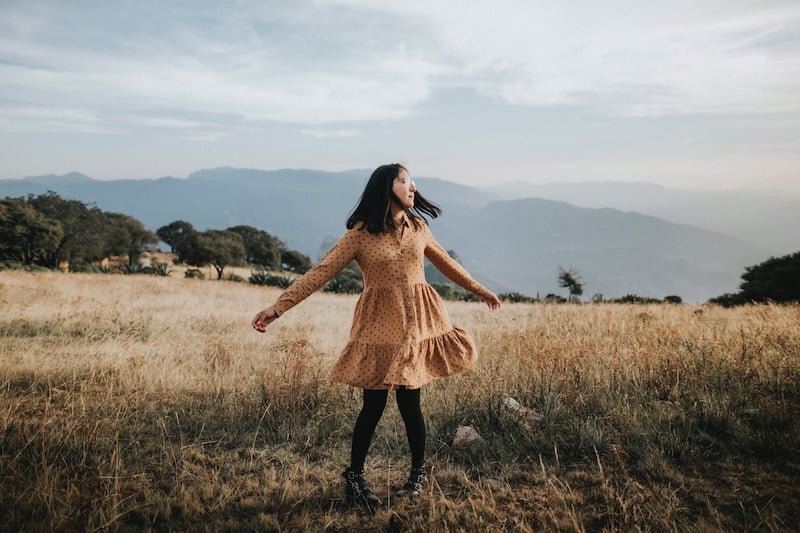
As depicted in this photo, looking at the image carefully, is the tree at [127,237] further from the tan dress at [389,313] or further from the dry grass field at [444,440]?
the tan dress at [389,313]

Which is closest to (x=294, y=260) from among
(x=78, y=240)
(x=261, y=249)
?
(x=261, y=249)

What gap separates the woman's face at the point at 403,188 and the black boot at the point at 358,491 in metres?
1.73

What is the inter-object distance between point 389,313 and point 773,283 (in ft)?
81.0

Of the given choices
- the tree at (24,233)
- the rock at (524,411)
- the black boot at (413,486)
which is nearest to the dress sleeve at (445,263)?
the black boot at (413,486)

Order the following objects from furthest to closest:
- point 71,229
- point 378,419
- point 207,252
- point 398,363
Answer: point 207,252, point 71,229, point 378,419, point 398,363

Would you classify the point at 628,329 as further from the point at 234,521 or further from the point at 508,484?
the point at 234,521

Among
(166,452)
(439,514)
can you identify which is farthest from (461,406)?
(166,452)

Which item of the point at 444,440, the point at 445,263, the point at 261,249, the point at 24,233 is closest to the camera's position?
the point at 445,263

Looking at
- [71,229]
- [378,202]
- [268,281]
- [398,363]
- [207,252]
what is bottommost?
[268,281]

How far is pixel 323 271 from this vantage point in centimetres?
293

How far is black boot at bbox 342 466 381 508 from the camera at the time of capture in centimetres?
292

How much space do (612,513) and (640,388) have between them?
188 cm

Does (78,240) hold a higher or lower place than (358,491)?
lower

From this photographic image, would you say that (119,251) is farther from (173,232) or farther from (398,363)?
(398,363)
